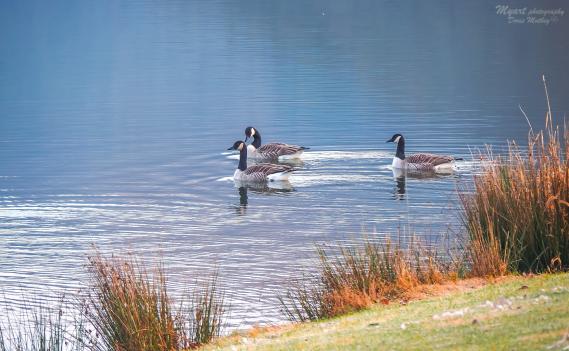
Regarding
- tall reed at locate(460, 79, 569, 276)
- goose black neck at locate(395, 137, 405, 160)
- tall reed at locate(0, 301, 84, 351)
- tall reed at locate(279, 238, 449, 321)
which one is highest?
goose black neck at locate(395, 137, 405, 160)

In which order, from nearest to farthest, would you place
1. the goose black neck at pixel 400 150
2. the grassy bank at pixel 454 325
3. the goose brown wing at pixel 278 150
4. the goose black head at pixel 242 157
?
the grassy bank at pixel 454 325
the goose black neck at pixel 400 150
the goose black head at pixel 242 157
the goose brown wing at pixel 278 150

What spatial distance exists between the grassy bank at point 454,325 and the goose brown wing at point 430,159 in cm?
1598

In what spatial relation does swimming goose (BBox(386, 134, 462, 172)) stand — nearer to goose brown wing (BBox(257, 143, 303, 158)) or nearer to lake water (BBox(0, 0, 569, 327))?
lake water (BBox(0, 0, 569, 327))

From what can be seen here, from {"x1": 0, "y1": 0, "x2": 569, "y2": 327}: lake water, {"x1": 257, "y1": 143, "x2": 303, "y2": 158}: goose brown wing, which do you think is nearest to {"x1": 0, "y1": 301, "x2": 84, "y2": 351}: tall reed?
{"x1": 0, "y1": 0, "x2": 569, "y2": 327}: lake water

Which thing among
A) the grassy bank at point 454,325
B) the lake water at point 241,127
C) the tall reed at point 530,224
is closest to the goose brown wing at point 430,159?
the lake water at point 241,127

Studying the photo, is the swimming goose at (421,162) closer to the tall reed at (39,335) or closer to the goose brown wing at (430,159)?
the goose brown wing at (430,159)

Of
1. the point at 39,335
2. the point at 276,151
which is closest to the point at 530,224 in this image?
the point at 39,335

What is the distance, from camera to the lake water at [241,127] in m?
24.0

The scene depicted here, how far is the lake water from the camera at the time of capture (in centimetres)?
2395

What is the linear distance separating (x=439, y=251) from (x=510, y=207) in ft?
13.9

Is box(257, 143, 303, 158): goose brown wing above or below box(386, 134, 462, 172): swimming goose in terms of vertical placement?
above

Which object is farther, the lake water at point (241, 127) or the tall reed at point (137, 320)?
the lake water at point (241, 127)

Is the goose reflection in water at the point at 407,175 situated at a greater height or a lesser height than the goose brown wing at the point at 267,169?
lesser

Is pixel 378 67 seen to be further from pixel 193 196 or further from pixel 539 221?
pixel 539 221
